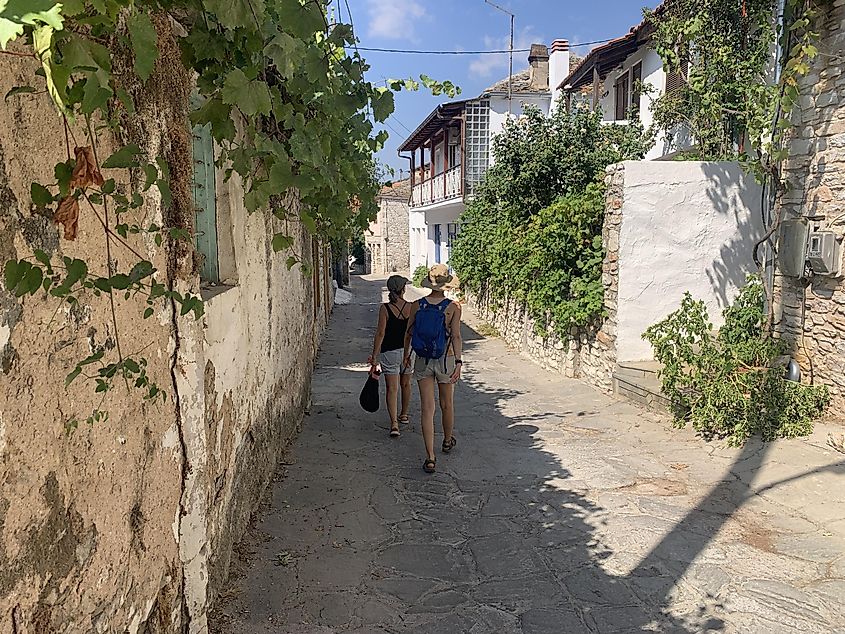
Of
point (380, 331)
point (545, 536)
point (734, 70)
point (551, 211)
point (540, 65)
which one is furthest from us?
point (540, 65)

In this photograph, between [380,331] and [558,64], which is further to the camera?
[558,64]

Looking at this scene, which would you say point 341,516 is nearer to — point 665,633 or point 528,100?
point 665,633

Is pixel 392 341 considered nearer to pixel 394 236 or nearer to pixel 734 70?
pixel 734 70

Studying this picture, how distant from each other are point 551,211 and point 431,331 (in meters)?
4.38

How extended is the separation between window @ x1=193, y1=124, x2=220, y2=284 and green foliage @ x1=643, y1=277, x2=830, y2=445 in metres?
4.83

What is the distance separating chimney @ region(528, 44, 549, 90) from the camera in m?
23.9

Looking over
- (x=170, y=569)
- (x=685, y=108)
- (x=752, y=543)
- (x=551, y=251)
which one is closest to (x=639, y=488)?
(x=752, y=543)

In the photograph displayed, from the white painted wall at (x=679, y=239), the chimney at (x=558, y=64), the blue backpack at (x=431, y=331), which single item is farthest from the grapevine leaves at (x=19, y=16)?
the chimney at (x=558, y=64)

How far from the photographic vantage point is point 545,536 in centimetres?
434

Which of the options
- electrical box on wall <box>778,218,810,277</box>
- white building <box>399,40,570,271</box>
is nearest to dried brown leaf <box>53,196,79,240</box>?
electrical box on wall <box>778,218,810,277</box>

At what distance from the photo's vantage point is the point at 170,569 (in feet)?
8.27

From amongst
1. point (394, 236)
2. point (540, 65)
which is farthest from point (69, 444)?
point (394, 236)

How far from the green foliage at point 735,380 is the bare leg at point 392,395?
9.23 ft

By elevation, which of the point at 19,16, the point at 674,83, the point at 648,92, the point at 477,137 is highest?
the point at 477,137
